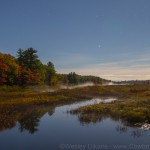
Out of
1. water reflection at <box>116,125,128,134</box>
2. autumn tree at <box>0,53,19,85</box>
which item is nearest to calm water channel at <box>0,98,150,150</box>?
water reflection at <box>116,125,128,134</box>

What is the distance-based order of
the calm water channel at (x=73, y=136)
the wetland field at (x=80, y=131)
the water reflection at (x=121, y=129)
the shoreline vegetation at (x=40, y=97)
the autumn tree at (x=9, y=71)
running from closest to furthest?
Result: the calm water channel at (x=73, y=136), the wetland field at (x=80, y=131), the water reflection at (x=121, y=129), the shoreline vegetation at (x=40, y=97), the autumn tree at (x=9, y=71)

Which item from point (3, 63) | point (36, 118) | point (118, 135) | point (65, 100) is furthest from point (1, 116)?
point (3, 63)

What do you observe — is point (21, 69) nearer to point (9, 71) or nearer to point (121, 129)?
point (9, 71)

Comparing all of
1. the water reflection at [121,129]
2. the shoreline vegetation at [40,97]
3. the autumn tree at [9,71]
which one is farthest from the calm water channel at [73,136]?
the autumn tree at [9,71]

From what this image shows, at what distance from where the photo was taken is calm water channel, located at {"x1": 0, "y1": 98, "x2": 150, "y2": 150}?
62.6 ft

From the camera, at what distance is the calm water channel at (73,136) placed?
19094 mm

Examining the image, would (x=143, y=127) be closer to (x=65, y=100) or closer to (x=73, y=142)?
(x=73, y=142)

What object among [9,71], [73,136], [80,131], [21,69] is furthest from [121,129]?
[21,69]

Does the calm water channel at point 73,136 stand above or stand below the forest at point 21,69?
below

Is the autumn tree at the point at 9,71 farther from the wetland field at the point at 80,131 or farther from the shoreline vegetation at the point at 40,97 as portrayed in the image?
the wetland field at the point at 80,131

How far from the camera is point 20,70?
82500 millimetres

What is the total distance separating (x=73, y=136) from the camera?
22.1 m

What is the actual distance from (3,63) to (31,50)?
16333 millimetres

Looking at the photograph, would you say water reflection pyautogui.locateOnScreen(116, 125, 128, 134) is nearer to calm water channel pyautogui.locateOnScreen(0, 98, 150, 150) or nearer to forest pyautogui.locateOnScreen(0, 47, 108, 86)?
calm water channel pyautogui.locateOnScreen(0, 98, 150, 150)
